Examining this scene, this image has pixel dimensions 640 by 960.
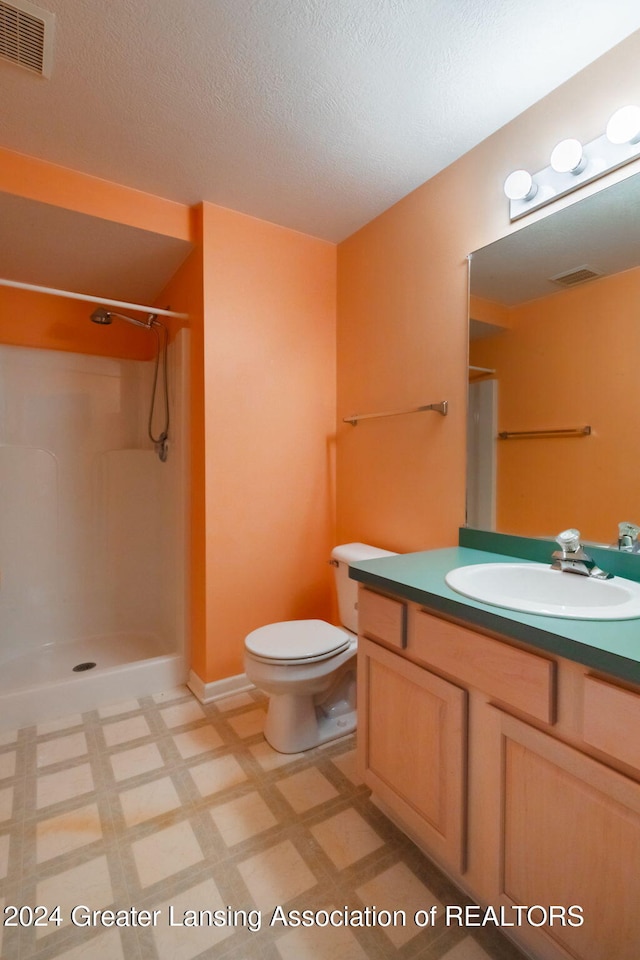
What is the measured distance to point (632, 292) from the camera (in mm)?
1198

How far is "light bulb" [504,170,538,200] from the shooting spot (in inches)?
54.6

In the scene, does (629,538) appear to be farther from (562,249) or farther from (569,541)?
(562,249)

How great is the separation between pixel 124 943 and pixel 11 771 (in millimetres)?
876

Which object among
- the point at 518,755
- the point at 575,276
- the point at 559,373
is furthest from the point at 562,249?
the point at 518,755

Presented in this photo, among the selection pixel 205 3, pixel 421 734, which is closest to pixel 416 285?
pixel 205 3

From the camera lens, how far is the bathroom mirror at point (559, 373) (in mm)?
1216

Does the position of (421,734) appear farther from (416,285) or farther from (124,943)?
(416,285)

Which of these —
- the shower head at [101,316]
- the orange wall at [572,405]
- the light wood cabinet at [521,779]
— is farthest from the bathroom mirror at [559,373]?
the shower head at [101,316]

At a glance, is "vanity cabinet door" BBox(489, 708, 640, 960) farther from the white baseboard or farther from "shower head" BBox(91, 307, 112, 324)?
"shower head" BBox(91, 307, 112, 324)

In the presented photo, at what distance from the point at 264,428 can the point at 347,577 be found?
2.71ft

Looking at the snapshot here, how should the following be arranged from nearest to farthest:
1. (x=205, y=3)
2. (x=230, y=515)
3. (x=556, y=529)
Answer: (x=205, y=3), (x=556, y=529), (x=230, y=515)

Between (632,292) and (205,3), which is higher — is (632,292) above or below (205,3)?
below

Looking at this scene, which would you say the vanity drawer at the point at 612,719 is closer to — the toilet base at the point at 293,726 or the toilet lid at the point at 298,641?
the toilet lid at the point at 298,641

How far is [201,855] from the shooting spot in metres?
1.22
